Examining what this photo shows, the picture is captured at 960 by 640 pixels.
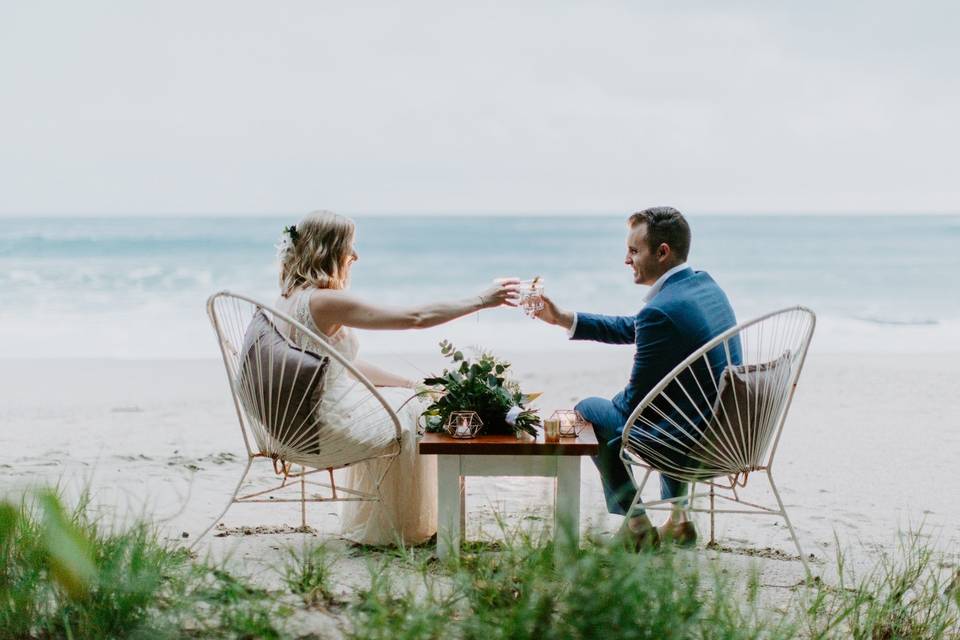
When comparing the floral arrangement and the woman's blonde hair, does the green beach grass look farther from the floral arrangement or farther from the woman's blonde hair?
the woman's blonde hair

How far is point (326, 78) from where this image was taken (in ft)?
99.8

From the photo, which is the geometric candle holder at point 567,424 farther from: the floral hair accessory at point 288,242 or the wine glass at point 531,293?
the floral hair accessory at point 288,242

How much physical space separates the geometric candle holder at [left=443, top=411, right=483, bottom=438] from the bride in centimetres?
23

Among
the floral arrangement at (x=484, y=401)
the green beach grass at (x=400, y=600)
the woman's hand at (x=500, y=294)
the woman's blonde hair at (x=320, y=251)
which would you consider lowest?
the green beach grass at (x=400, y=600)

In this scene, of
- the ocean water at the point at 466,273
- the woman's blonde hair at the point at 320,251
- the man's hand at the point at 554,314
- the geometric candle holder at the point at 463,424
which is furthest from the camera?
the ocean water at the point at 466,273

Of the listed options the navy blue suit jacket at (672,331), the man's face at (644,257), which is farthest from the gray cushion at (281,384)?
the man's face at (644,257)

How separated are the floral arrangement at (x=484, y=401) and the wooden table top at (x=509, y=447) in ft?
0.35

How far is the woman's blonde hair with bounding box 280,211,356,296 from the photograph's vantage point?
343 centimetres

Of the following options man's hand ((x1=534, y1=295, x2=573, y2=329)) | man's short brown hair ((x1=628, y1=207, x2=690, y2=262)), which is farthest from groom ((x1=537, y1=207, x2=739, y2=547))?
man's hand ((x1=534, y1=295, x2=573, y2=329))

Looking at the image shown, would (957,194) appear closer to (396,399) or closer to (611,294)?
(611,294)

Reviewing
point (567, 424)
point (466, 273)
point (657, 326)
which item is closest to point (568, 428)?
point (567, 424)

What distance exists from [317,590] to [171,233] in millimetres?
27043

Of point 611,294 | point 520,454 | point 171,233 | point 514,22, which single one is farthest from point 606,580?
point 514,22

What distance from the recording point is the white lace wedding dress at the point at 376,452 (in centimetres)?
328
